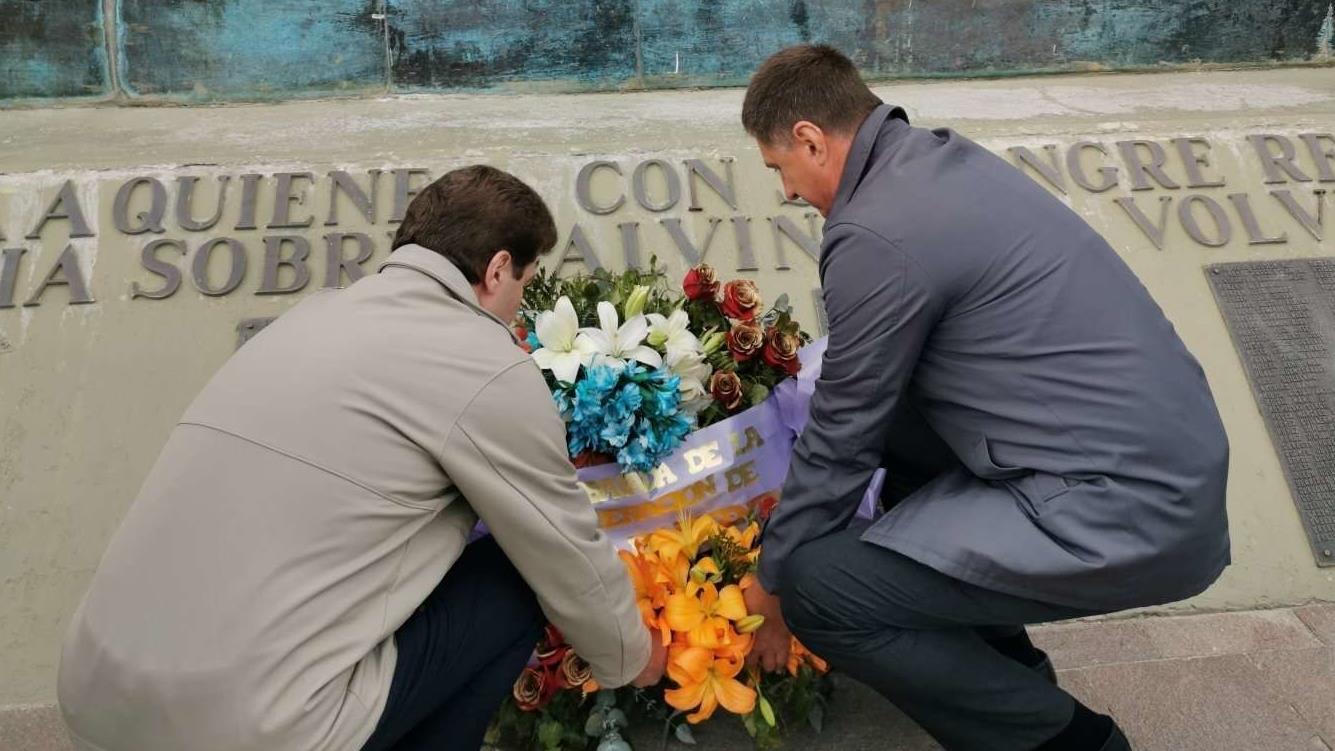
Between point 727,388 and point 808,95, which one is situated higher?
point 808,95

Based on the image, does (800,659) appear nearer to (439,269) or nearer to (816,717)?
(816,717)

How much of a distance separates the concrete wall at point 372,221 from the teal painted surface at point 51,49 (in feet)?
0.47

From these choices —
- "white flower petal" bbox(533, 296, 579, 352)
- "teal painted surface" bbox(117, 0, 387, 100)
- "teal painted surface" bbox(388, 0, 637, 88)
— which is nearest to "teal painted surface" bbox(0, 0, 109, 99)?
"teal painted surface" bbox(117, 0, 387, 100)

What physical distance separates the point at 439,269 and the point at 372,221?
2152mm

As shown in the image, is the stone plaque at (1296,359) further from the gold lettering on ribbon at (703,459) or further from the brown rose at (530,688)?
the brown rose at (530,688)

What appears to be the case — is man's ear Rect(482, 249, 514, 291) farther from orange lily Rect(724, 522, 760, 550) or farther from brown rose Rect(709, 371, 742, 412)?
orange lily Rect(724, 522, 760, 550)

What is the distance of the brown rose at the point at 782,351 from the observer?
246cm

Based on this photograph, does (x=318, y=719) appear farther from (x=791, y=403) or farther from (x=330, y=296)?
(x=791, y=403)

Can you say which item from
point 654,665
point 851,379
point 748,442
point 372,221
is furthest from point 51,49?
point 851,379

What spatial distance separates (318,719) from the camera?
1646 millimetres

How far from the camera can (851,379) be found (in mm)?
1998

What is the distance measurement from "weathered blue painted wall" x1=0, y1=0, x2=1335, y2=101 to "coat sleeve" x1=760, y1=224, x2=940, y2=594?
323cm

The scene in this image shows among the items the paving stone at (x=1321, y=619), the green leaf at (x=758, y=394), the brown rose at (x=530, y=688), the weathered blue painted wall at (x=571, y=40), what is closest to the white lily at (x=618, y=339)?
the green leaf at (x=758, y=394)

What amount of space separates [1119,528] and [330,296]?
147cm
